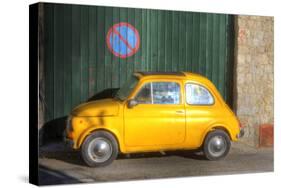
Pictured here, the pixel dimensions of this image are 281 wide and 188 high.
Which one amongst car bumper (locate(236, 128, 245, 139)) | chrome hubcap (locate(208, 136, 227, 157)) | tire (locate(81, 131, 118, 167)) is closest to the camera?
tire (locate(81, 131, 118, 167))

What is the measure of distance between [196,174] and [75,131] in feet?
6.98

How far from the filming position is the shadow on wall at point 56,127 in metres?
8.38

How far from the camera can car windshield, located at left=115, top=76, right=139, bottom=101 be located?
881 centimetres

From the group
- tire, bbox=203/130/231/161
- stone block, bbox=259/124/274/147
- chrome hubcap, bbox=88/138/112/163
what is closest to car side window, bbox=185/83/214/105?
tire, bbox=203/130/231/161

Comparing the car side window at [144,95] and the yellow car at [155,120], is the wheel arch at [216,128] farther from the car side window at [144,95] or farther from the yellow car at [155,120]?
the car side window at [144,95]

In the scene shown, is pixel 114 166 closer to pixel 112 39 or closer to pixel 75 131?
pixel 75 131

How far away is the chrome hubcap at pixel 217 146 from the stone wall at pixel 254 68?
2.35 feet

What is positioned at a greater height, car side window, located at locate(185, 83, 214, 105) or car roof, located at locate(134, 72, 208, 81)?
car roof, located at locate(134, 72, 208, 81)

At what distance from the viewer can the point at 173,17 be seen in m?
9.24

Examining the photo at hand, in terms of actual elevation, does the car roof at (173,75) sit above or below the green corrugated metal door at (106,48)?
below

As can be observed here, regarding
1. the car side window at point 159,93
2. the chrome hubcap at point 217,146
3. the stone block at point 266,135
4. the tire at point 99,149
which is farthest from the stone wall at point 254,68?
the tire at point 99,149

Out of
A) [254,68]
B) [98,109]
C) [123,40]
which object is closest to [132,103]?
[98,109]

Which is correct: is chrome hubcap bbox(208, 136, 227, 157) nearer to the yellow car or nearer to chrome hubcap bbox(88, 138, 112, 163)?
the yellow car

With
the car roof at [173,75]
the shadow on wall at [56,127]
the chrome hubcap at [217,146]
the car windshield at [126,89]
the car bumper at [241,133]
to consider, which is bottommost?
the chrome hubcap at [217,146]
